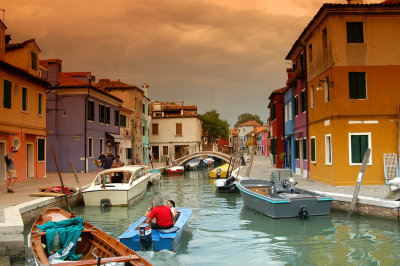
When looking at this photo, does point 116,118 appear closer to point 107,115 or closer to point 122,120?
point 122,120

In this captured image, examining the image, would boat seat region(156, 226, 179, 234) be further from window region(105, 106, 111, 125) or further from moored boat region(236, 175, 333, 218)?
window region(105, 106, 111, 125)

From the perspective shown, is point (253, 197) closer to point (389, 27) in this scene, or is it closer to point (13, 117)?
point (389, 27)

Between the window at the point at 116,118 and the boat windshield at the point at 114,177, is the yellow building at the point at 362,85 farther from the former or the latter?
the window at the point at 116,118

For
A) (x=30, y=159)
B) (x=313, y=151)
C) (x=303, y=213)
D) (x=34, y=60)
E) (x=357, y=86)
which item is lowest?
(x=303, y=213)

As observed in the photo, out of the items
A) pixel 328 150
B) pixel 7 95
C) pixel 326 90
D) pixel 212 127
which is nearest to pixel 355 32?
pixel 326 90

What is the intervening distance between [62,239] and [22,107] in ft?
51.4

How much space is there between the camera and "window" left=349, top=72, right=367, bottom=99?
17516mm

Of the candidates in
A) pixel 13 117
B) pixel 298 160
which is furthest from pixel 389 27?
pixel 13 117

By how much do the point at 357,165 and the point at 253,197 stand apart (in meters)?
5.49

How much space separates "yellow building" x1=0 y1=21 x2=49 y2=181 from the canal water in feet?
22.9

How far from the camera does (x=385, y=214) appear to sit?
12.2 metres

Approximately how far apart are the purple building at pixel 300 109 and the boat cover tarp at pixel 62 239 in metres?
16.6

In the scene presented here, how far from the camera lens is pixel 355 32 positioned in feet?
57.6

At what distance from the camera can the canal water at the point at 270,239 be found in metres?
9.05
